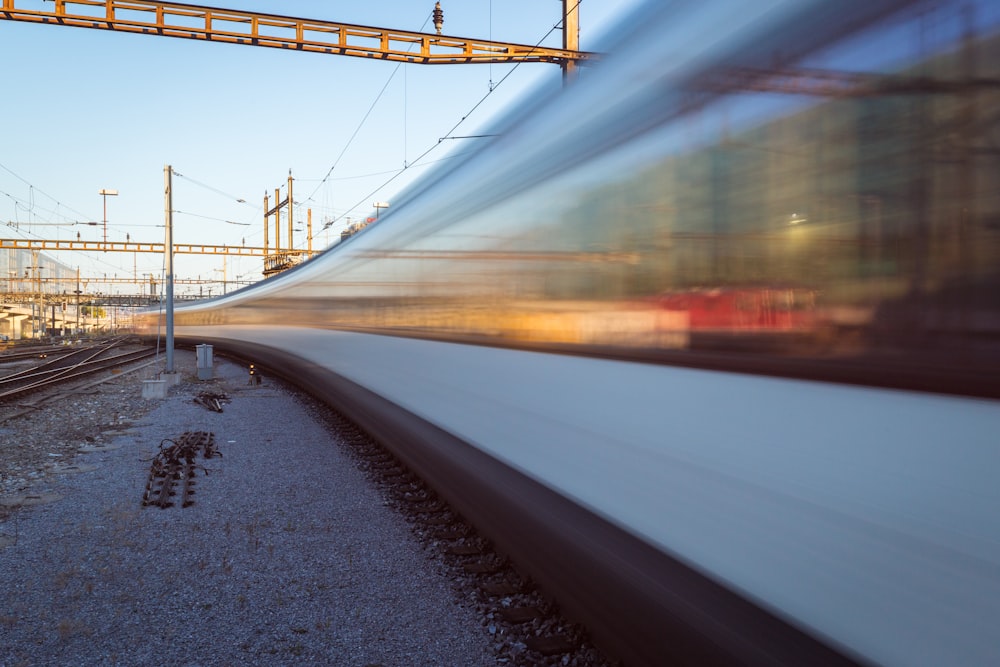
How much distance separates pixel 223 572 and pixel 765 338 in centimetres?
338

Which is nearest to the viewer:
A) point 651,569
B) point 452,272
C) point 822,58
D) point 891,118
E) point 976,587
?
point 976,587

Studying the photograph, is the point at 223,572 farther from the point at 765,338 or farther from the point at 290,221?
the point at 290,221

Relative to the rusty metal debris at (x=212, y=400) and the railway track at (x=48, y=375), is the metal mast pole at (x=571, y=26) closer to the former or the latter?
the rusty metal debris at (x=212, y=400)

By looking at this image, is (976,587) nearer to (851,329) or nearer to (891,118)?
(851,329)

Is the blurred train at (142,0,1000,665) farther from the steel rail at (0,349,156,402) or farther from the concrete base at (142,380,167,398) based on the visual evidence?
the steel rail at (0,349,156,402)

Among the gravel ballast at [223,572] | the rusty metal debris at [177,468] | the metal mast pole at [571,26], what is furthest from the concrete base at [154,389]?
the metal mast pole at [571,26]

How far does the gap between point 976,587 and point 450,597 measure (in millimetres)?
2749

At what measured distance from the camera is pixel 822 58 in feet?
5.29

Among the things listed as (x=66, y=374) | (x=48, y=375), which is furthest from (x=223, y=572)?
(x=48, y=375)

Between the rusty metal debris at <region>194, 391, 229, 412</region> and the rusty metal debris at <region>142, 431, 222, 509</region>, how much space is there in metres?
2.51

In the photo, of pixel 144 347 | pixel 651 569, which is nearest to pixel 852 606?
pixel 651 569

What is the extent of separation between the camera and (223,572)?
3.93 metres

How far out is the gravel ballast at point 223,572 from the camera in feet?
10.1

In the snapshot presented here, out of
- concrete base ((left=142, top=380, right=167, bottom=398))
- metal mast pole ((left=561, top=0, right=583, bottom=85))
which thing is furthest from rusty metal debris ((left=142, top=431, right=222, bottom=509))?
metal mast pole ((left=561, top=0, right=583, bottom=85))
